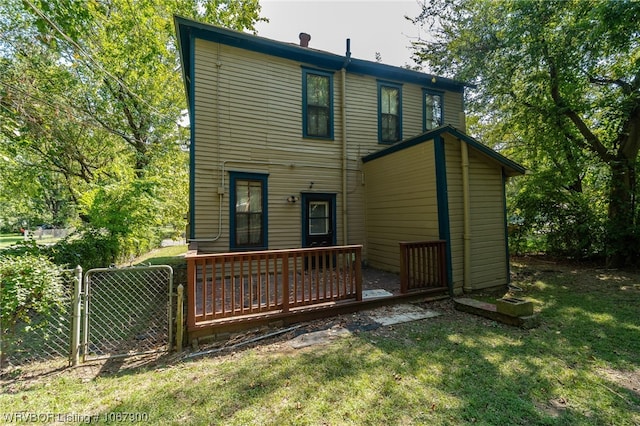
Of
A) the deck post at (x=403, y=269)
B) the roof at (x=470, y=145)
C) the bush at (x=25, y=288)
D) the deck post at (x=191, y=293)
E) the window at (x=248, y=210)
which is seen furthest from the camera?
the window at (x=248, y=210)

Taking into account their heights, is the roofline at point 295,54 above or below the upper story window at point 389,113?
above

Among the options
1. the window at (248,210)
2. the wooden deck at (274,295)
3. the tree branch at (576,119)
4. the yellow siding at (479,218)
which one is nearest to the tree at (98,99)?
the window at (248,210)

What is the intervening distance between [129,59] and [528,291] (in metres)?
13.1

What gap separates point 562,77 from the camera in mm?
8023

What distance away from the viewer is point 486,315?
15.0 ft

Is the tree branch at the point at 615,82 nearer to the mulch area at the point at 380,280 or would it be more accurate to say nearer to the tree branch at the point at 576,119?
the tree branch at the point at 576,119

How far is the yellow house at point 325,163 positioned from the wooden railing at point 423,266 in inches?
8.4

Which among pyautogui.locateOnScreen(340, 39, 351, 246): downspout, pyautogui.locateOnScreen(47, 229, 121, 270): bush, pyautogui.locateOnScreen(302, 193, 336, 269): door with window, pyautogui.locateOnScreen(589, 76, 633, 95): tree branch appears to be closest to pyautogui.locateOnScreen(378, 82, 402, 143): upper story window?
pyautogui.locateOnScreen(340, 39, 351, 246): downspout

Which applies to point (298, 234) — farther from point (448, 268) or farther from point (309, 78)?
point (309, 78)

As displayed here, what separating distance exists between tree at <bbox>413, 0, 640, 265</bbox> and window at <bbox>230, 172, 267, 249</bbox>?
7513 mm

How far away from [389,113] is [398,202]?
3.36 metres

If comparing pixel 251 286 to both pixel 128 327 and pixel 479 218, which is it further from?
pixel 479 218

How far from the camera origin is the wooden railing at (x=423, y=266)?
17.2 feet

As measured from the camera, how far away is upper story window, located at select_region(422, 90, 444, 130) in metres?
8.98
